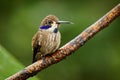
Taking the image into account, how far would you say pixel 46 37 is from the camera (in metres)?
4.32

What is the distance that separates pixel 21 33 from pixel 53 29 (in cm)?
506

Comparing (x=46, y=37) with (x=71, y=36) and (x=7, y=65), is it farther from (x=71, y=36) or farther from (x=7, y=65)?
(x=71, y=36)

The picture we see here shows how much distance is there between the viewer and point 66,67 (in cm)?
877

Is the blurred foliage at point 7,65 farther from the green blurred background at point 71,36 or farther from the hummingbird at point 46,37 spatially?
the green blurred background at point 71,36

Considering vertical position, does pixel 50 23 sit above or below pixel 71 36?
above

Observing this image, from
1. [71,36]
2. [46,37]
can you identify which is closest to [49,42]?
[46,37]

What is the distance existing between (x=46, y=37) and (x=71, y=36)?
13.5 feet

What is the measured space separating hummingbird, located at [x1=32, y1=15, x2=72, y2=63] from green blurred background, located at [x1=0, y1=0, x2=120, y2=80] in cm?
392

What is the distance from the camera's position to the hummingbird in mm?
4161

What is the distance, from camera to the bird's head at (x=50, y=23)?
416 cm

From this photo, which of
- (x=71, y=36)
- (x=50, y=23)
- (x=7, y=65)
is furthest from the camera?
(x=71, y=36)

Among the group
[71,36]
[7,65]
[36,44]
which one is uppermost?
[36,44]

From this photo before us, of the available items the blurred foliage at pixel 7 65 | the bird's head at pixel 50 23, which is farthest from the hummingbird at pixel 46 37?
the blurred foliage at pixel 7 65

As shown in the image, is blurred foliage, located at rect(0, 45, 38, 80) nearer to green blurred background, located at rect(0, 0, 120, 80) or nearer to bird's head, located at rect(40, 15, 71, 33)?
bird's head, located at rect(40, 15, 71, 33)
